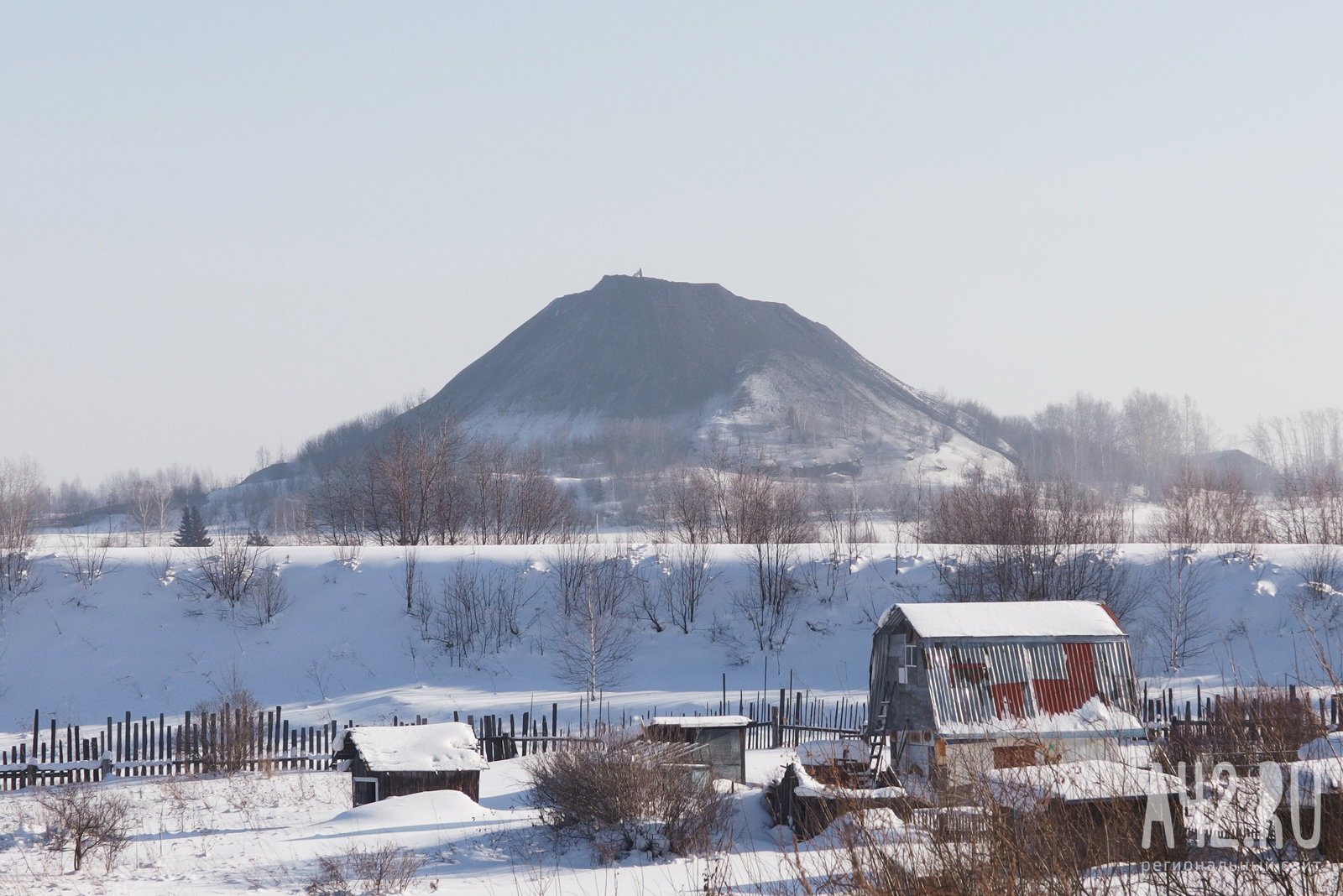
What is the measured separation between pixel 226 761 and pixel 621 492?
3461 inches

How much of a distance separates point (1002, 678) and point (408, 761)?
9.84 m

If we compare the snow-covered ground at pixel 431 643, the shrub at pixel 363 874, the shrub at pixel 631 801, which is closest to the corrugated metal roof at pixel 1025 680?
the shrub at pixel 631 801

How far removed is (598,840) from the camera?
13664mm

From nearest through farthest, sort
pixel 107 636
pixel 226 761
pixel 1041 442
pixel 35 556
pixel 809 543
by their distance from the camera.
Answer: pixel 226 761, pixel 107 636, pixel 35 556, pixel 809 543, pixel 1041 442

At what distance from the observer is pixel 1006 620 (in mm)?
18203

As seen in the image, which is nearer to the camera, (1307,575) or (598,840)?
(598,840)

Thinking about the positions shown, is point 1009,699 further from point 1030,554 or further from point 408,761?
point 1030,554

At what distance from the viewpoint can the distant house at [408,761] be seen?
54.8 ft

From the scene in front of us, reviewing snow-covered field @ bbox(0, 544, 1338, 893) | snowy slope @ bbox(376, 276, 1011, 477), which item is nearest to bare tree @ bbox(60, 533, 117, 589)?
snow-covered field @ bbox(0, 544, 1338, 893)

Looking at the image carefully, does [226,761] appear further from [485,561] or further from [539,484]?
[539,484]

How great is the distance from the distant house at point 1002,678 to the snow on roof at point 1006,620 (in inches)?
0.6

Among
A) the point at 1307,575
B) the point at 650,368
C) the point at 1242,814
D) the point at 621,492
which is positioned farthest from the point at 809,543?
the point at 650,368

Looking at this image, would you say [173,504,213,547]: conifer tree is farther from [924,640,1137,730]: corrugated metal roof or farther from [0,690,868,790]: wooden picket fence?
[924,640,1137,730]: corrugated metal roof

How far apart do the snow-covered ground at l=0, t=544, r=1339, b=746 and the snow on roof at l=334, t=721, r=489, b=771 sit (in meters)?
10.6
